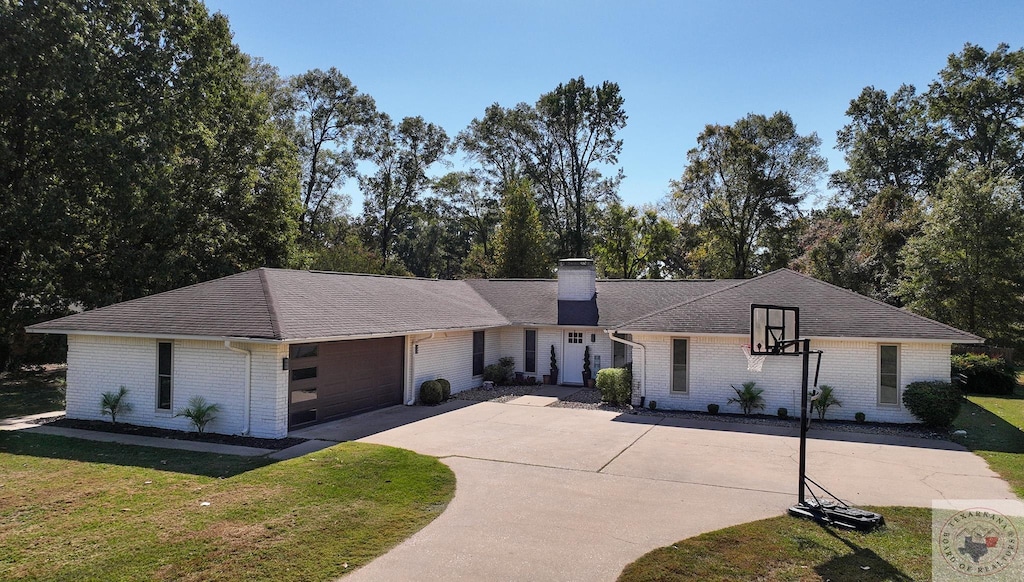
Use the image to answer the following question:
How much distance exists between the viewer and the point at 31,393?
18.7 meters

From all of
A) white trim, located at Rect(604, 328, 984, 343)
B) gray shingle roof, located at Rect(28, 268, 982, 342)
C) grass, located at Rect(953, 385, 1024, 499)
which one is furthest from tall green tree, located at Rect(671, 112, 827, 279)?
white trim, located at Rect(604, 328, 984, 343)

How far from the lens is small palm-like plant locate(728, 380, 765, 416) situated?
51.0 feet

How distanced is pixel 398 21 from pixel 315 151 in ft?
78.1

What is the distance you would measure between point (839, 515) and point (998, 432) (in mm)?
9659

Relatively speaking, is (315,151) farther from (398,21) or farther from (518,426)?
(518,426)

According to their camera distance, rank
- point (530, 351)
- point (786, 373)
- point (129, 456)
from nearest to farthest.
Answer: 1. point (129, 456)
2. point (786, 373)
3. point (530, 351)

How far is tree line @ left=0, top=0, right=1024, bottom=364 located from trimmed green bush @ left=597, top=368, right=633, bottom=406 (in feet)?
56.7

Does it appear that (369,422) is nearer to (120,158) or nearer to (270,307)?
(270,307)

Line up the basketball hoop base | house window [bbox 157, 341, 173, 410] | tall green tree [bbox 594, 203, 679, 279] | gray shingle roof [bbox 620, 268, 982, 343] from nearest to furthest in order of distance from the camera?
the basketball hoop base < house window [bbox 157, 341, 173, 410] < gray shingle roof [bbox 620, 268, 982, 343] < tall green tree [bbox 594, 203, 679, 279]

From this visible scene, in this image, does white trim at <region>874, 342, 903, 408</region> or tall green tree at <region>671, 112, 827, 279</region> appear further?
tall green tree at <region>671, 112, 827, 279</region>

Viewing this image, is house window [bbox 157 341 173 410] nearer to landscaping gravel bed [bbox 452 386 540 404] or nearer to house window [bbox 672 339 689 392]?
landscaping gravel bed [bbox 452 386 540 404]

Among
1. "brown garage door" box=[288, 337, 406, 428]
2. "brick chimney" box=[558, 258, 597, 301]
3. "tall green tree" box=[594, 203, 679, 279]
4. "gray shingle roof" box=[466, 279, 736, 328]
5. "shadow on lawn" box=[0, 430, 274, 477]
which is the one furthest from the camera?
"tall green tree" box=[594, 203, 679, 279]

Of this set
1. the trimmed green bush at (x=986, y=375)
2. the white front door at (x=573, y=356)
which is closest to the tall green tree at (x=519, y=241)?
the white front door at (x=573, y=356)

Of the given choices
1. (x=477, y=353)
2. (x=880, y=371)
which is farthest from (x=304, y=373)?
(x=880, y=371)
